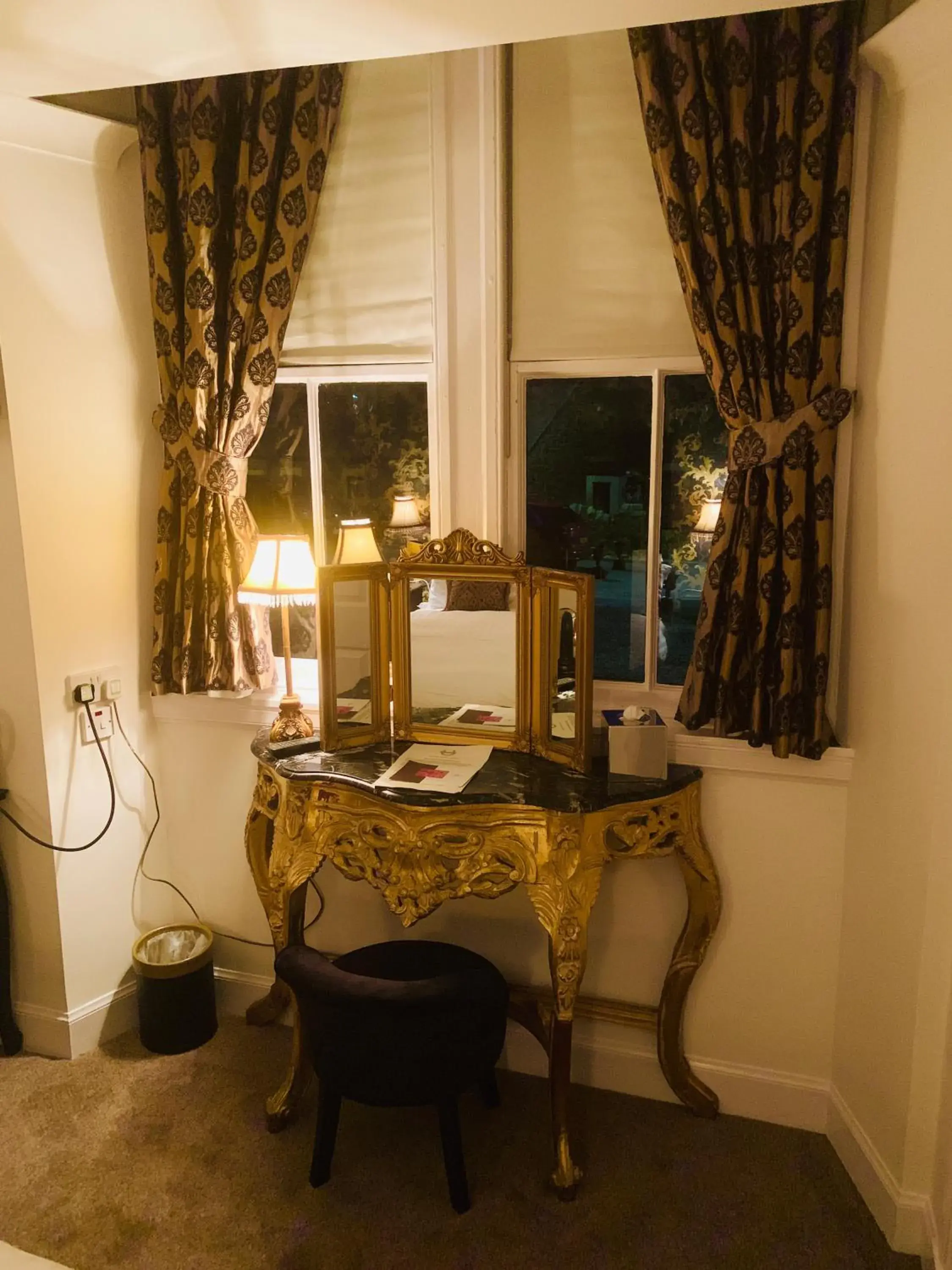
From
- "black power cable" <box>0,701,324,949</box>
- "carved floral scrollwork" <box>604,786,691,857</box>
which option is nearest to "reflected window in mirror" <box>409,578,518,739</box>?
"carved floral scrollwork" <box>604,786,691,857</box>

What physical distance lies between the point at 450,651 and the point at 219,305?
3.76 feet

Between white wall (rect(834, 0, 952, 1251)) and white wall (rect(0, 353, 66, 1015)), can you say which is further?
white wall (rect(0, 353, 66, 1015))

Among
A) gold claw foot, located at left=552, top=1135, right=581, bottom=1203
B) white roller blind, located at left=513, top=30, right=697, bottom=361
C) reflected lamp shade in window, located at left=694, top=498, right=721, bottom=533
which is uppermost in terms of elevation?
white roller blind, located at left=513, top=30, right=697, bottom=361

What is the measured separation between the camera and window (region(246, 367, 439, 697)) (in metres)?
2.60

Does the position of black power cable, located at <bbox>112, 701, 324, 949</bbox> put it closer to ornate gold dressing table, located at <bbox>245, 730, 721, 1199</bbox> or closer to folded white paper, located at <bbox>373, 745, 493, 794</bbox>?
ornate gold dressing table, located at <bbox>245, 730, 721, 1199</bbox>

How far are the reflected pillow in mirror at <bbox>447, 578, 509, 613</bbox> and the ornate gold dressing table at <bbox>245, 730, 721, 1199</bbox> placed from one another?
1.22 ft

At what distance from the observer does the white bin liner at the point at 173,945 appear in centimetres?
278

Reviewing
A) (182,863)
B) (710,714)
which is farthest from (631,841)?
(182,863)

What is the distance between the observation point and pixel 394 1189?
2.17m

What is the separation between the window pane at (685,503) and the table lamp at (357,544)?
2.62 ft

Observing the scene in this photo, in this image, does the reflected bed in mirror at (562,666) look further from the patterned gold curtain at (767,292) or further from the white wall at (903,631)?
the white wall at (903,631)

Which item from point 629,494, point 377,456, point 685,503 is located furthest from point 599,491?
point 377,456

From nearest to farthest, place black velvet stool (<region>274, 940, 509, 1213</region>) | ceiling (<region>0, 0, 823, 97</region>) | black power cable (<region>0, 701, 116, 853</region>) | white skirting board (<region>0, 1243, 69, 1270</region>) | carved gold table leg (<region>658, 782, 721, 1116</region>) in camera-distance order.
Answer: white skirting board (<region>0, 1243, 69, 1270</region>) → ceiling (<region>0, 0, 823, 97</region>) → black velvet stool (<region>274, 940, 509, 1213</region>) → carved gold table leg (<region>658, 782, 721, 1116</region>) → black power cable (<region>0, 701, 116, 853</region>)

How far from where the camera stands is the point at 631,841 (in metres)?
2.16
